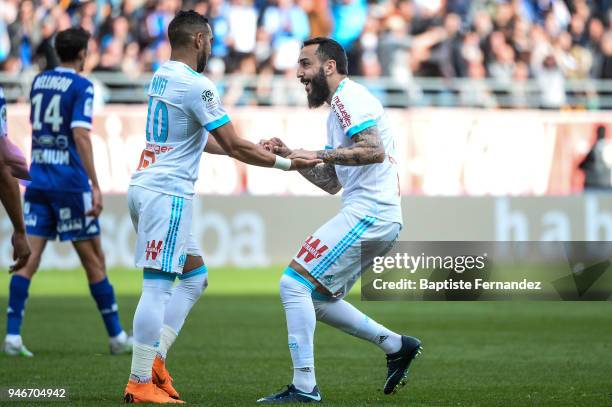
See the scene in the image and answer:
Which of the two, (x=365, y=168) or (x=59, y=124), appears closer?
(x=365, y=168)

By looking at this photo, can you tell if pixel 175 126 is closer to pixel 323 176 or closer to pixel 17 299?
pixel 323 176

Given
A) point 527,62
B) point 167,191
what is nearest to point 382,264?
point 167,191

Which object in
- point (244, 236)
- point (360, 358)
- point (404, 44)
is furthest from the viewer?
A: point (404, 44)

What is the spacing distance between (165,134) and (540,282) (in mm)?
3509

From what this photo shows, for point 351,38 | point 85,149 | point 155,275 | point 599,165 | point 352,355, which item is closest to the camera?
point 155,275

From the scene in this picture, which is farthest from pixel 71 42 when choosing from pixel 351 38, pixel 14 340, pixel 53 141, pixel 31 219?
pixel 351 38

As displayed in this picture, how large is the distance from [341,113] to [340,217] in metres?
0.65

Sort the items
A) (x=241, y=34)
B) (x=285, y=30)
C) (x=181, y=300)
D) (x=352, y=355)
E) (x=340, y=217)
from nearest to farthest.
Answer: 1. (x=340, y=217)
2. (x=181, y=300)
3. (x=352, y=355)
4. (x=285, y=30)
5. (x=241, y=34)

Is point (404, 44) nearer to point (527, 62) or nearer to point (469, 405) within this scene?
point (527, 62)


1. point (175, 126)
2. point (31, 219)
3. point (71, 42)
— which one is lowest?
point (31, 219)

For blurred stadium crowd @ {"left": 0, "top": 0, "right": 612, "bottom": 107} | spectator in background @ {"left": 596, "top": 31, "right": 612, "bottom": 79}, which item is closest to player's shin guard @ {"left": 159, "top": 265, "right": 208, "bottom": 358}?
blurred stadium crowd @ {"left": 0, "top": 0, "right": 612, "bottom": 107}

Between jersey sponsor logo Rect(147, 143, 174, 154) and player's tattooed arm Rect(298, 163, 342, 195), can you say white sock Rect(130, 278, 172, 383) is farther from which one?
player's tattooed arm Rect(298, 163, 342, 195)

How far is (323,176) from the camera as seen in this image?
8188 mm

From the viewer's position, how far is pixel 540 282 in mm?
9555
